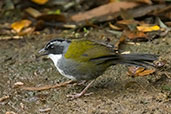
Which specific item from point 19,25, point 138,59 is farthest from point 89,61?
point 19,25

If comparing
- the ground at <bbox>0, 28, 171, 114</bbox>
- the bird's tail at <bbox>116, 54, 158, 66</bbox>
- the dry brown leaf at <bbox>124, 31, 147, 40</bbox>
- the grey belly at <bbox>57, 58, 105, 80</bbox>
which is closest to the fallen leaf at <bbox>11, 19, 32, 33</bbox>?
the ground at <bbox>0, 28, 171, 114</bbox>

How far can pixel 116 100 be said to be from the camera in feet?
16.1

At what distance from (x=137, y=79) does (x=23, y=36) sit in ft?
9.61

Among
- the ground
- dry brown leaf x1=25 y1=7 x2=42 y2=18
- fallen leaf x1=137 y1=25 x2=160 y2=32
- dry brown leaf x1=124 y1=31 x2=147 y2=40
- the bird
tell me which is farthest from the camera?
dry brown leaf x1=25 y1=7 x2=42 y2=18

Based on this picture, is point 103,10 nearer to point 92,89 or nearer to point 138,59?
point 92,89

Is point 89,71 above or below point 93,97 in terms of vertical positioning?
above

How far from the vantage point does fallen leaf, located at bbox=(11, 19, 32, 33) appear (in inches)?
300

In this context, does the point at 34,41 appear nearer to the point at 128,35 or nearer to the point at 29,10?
the point at 29,10

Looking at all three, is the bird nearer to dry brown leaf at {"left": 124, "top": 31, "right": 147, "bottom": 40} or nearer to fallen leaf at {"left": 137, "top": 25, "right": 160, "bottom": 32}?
dry brown leaf at {"left": 124, "top": 31, "right": 147, "bottom": 40}

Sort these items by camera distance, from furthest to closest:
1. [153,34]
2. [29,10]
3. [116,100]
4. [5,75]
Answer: [29,10]
[153,34]
[5,75]
[116,100]

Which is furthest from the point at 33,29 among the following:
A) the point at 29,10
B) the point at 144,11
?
the point at 144,11

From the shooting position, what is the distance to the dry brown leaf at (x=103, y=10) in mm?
7676


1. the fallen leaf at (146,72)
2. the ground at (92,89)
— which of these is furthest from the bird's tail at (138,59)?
the fallen leaf at (146,72)

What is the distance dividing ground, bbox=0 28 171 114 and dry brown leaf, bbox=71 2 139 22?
117 cm
